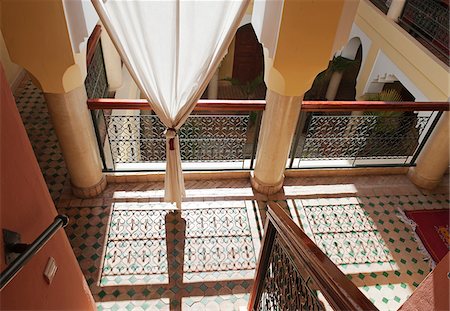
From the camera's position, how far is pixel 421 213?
397cm

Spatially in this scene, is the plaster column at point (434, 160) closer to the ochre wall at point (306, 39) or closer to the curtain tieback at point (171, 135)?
the ochre wall at point (306, 39)

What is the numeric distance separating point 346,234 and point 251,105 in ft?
5.17

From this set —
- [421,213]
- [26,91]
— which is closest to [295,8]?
[421,213]

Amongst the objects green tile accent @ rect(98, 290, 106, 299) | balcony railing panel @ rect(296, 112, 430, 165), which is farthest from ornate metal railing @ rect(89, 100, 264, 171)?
green tile accent @ rect(98, 290, 106, 299)

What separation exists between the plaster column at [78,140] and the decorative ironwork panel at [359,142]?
2.19 meters

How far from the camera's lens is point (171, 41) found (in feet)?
9.52

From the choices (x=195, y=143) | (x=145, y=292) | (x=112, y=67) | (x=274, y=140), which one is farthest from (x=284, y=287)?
(x=112, y=67)

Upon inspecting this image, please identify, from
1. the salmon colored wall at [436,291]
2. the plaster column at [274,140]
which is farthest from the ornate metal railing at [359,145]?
the salmon colored wall at [436,291]

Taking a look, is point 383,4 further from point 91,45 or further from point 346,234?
point 91,45

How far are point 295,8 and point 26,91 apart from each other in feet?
13.9

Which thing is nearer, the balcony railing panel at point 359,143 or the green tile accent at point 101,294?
the green tile accent at point 101,294

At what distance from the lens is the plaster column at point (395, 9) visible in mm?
6781

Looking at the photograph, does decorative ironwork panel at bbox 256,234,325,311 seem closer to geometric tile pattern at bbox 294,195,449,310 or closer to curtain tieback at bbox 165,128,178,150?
geometric tile pattern at bbox 294,195,449,310

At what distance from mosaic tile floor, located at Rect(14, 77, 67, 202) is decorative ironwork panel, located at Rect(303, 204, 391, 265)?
266cm
